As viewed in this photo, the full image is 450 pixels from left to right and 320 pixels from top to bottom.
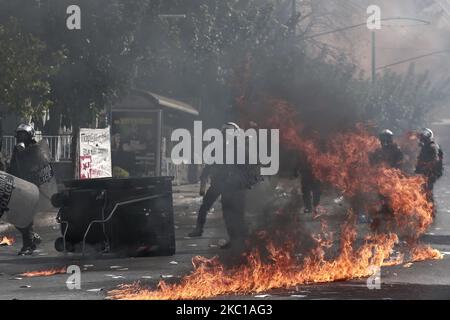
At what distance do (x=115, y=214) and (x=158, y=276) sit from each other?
1376mm

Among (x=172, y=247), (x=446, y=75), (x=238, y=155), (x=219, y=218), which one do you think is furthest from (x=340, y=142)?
(x=446, y=75)

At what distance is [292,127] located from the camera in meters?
10.5

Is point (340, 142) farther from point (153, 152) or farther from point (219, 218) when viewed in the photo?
point (153, 152)

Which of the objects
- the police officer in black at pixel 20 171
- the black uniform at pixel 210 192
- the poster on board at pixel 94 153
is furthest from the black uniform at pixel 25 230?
the poster on board at pixel 94 153

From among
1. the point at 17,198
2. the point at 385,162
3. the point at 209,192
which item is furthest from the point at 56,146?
the point at 17,198

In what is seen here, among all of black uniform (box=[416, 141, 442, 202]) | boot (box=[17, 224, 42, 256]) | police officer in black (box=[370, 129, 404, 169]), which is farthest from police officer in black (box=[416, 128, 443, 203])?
boot (box=[17, 224, 42, 256])

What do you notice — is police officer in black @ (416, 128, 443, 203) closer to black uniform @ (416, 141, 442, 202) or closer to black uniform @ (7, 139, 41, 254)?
black uniform @ (416, 141, 442, 202)

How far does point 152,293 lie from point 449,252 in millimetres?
5565

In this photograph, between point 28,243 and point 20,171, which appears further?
point 20,171

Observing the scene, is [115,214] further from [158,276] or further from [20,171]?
[20,171]

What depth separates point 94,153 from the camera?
757 inches

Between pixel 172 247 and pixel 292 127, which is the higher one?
pixel 292 127
